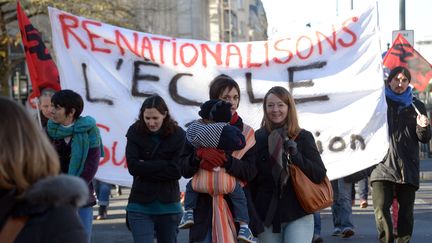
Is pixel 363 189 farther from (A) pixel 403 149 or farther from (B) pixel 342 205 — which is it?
(A) pixel 403 149

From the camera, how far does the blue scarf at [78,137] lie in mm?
6500

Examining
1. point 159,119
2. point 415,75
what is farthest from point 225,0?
point 159,119

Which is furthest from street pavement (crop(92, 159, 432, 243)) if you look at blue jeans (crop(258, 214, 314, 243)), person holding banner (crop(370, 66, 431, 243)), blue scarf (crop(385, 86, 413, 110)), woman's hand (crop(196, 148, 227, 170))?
woman's hand (crop(196, 148, 227, 170))

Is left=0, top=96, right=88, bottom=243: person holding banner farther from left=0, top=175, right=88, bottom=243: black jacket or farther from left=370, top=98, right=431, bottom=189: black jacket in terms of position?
left=370, top=98, right=431, bottom=189: black jacket

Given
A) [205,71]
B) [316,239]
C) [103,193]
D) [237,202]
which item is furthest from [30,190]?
[103,193]

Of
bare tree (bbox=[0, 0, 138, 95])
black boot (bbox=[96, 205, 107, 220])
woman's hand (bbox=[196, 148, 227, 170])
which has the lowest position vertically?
black boot (bbox=[96, 205, 107, 220])

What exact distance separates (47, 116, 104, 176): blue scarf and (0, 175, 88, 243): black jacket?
385 centimetres

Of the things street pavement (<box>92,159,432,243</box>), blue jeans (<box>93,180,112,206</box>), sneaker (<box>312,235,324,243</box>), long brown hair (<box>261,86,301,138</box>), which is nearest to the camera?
long brown hair (<box>261,86,301,138</box>)

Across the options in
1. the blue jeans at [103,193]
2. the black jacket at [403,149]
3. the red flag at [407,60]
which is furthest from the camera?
the blue jeans at [103,193]

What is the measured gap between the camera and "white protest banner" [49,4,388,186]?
8250mm

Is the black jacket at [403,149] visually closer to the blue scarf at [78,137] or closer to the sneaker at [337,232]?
the sneaker at [337,232]

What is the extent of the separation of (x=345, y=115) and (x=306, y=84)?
0.46 meters

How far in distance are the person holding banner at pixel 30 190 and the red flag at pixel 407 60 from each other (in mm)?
9073

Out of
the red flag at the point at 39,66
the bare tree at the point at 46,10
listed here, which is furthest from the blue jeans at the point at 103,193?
the bare tree at the point at 46,10
